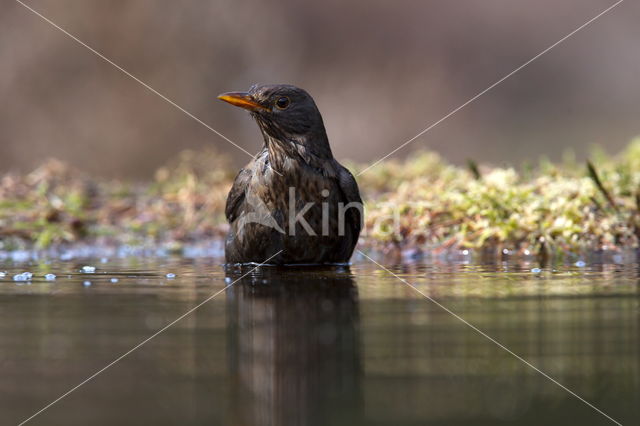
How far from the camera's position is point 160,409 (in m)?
1.78

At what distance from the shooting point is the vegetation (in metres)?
5.94

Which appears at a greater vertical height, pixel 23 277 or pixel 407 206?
pixel 407 206

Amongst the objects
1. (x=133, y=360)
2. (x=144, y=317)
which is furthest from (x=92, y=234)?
(x=133, y=360)

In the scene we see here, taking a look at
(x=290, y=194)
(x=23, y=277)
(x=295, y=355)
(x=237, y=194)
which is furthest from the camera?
(x=237, y=194)

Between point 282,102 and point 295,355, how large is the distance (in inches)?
121

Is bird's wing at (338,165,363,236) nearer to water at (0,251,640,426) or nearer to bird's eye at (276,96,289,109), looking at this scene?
bird's eye at (276,96,289,109)

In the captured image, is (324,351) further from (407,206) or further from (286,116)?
(407,206)

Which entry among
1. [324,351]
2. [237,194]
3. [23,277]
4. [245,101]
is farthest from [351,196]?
[324,351]

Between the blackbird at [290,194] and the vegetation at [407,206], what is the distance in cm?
149

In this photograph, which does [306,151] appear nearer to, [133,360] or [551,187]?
[551,187]

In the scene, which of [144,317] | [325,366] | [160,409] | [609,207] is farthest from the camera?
[609,207]

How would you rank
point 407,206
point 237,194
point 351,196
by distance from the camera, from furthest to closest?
point 407,206, point 237,194, point 351,196

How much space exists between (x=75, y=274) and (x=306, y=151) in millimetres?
1588

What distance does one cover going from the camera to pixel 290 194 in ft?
16.1
